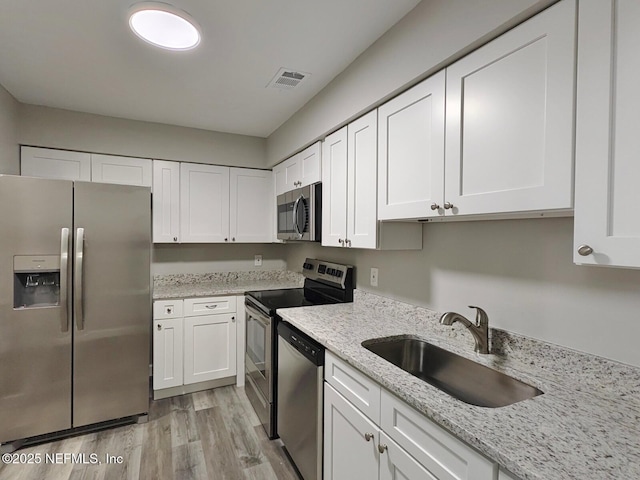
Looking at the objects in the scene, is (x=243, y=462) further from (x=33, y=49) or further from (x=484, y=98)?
(x=33, y=49)

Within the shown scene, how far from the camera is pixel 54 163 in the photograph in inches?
110

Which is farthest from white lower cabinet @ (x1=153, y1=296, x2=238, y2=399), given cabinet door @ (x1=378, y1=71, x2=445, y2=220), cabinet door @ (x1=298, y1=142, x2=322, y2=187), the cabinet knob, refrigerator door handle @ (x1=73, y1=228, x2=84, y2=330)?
the cabinet knob

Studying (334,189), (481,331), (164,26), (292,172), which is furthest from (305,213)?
(481,331)

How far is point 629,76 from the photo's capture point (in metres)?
0.83

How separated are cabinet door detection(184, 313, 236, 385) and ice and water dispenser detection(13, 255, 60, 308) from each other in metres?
0.97

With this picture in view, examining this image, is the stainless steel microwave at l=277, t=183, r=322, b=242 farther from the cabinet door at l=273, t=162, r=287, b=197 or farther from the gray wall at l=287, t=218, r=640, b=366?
the gray wall at l=287, t=218, r=640, b=366

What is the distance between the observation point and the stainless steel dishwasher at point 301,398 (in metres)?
1.66

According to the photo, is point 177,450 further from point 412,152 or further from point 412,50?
point 412,50

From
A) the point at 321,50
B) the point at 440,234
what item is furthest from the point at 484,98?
the point at 321,50

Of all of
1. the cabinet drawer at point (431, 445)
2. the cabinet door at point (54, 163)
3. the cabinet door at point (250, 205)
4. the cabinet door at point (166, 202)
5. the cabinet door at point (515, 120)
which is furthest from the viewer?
the cabinet door at point (250, 205)

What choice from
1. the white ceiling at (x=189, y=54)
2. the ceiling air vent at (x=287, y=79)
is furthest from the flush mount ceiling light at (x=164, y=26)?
the ceiling air vent at (x=287, y=79)

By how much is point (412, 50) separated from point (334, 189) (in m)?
0.95

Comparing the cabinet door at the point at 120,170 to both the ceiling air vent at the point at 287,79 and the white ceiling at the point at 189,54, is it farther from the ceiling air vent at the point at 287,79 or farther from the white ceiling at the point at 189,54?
the ceiling air vent at the point at 287,79

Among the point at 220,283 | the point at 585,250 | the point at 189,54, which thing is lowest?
the point at 220,283
